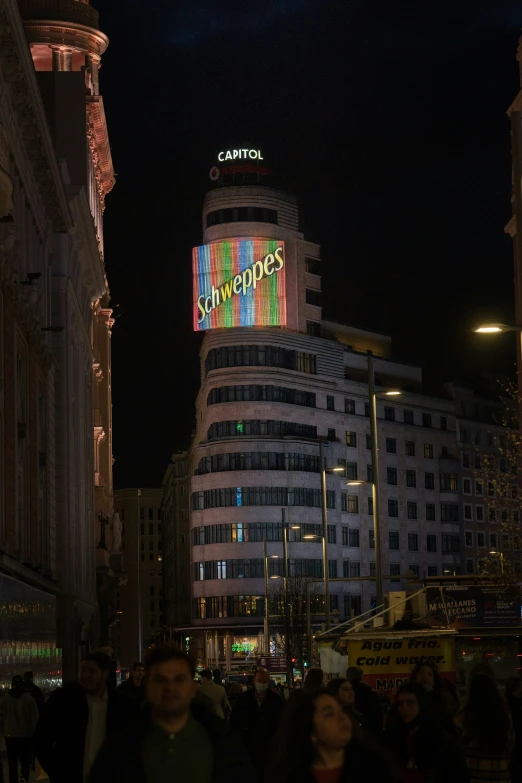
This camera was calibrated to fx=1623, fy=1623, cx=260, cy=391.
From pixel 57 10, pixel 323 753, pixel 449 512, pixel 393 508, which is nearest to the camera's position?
pixel 323 753

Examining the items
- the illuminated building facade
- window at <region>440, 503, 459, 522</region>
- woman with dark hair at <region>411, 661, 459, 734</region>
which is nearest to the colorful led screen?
window at <region>440, 503, 459, 522</region>

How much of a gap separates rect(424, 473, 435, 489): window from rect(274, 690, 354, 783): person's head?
455 ft

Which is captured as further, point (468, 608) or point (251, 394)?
point (251, 394)

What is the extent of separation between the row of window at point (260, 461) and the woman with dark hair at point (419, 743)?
116915 millimetres

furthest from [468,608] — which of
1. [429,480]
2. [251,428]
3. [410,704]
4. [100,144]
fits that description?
[429,480]

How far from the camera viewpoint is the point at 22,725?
22672mm

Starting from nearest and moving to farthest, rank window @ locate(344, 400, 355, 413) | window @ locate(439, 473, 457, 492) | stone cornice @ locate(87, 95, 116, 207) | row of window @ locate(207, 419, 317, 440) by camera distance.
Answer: stone cornice @ locate(87, 95, 116, 207), row of window @ locate(207, 419, 317, 440), window @ locate(344, 400, 355, 413), window @ locate(439, 473, 457, 492)

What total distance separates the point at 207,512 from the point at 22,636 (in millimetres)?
96396

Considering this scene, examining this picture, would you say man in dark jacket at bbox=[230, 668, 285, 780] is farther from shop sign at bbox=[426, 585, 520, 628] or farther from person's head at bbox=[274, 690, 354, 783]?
shop sign at bbox=[426, 585, 520, 628]

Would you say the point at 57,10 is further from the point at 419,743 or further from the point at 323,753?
the point at 323,753

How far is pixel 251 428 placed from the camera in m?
128

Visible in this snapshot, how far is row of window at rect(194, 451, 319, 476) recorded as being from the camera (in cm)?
12762

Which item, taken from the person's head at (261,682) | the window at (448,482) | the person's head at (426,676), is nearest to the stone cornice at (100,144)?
the window at (448,482)

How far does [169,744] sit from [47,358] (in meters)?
47.3
